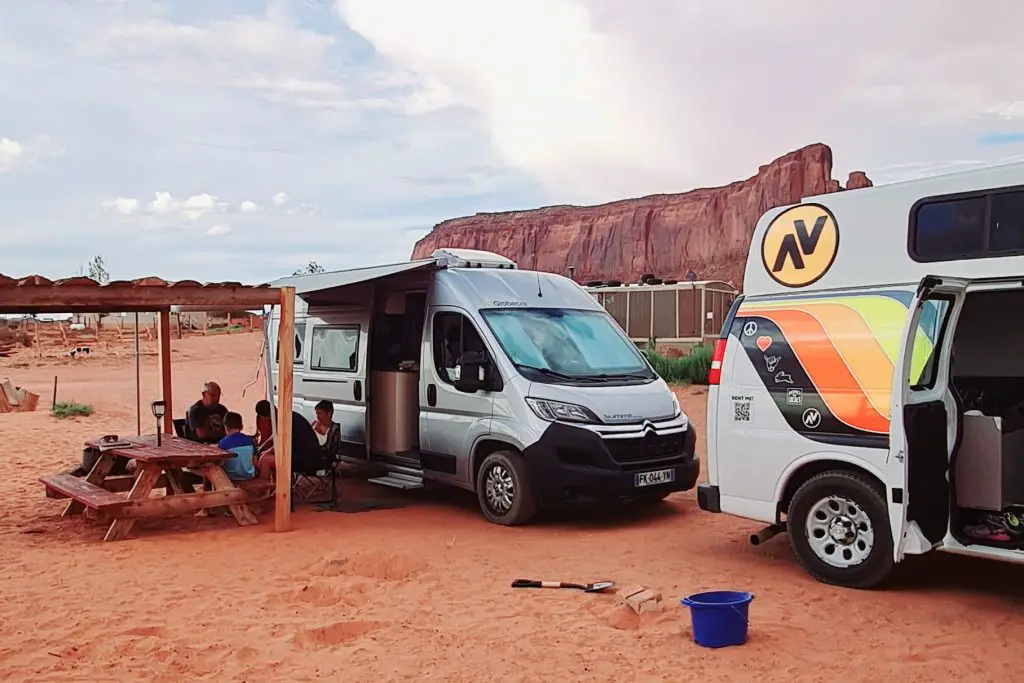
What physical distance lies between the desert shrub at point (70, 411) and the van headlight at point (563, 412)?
44.8 feet

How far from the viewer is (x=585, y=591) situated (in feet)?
22.1

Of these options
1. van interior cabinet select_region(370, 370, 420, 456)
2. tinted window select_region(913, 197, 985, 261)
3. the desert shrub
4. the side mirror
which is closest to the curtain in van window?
van interior cabinet select_region(370, 370, 420, 456)

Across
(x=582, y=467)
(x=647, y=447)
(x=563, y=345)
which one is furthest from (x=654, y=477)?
(x=563, y=345)

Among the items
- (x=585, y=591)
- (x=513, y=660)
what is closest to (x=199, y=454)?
(x=585, y=591)

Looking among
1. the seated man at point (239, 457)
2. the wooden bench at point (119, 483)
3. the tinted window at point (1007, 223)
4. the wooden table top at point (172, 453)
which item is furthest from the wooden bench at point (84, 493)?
the tinted window at point (1007, 223)

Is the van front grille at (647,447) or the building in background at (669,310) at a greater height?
the building in background at (669,310)

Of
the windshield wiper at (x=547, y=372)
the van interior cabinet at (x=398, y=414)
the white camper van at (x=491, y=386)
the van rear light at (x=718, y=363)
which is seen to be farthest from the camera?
the van interior cabinet at (x=398, y=414)

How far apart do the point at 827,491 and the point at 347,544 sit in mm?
3982

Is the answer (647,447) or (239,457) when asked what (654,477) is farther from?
(239,457)

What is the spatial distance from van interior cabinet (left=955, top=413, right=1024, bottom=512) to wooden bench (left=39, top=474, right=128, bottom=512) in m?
6.66

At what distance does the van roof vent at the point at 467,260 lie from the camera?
1043 cm

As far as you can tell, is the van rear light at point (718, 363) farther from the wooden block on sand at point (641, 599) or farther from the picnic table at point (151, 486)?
the picnic table at point (151, 486)

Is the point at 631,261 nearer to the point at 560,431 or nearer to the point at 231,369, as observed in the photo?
the point at 231,369

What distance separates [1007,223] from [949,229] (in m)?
0.39
